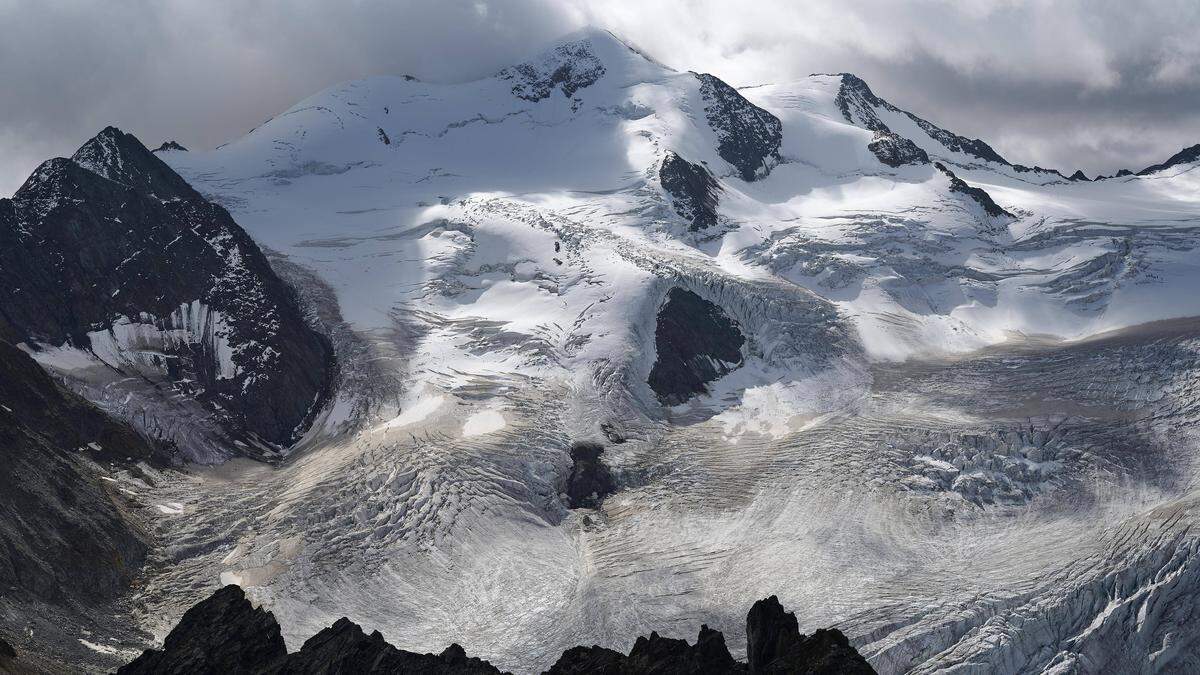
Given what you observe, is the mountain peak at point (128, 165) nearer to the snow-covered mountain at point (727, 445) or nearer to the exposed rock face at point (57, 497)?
the snow-covered mountain at point (727, 445)

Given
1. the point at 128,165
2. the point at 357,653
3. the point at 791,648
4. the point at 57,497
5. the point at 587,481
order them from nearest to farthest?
the point at 791,648, the point at 357,653, the point at 57,497, the point at 587,481, the point at 128,165

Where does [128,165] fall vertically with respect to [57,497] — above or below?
above

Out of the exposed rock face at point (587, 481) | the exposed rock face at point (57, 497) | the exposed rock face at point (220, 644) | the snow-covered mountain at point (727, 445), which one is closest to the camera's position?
the exposed rock face at point (220, 644)

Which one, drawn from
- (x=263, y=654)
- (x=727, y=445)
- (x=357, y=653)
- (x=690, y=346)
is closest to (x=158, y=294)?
(x=690, y=346)

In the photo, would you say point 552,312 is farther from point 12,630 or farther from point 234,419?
point 12,630

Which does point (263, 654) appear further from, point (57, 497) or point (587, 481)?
point (587, 481)

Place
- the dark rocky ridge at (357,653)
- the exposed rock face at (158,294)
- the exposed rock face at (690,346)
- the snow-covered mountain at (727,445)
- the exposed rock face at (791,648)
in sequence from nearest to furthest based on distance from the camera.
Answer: the exposed rock face at (791,648), the dark rocky ridge at (357,653), the snow-covered mountain at (727,445), the exposed rock face at (158,294), the exposed rock face at (690,346)

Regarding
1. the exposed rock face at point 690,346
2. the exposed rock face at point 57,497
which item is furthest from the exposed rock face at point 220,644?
the exposed rock face at point 690,346
